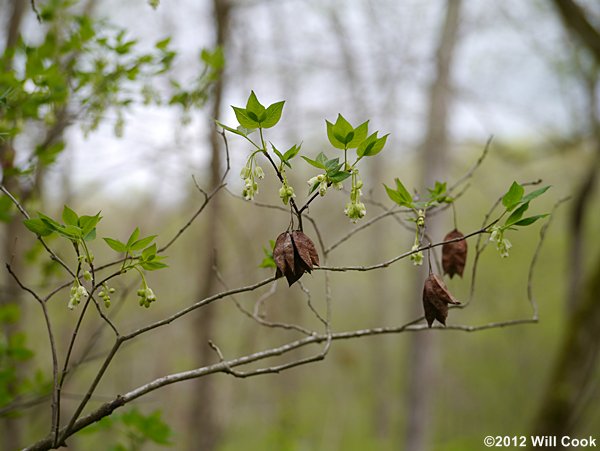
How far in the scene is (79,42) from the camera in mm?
1627

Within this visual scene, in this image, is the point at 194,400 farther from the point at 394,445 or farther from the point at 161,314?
the point at 394,445

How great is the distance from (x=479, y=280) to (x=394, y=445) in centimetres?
611

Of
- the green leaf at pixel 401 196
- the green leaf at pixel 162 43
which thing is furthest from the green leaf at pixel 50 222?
the green leaf at pixel 162 43

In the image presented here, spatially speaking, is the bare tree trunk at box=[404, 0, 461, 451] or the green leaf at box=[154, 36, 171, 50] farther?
the bare tree trunk at box=[404, 0, 461, 451]

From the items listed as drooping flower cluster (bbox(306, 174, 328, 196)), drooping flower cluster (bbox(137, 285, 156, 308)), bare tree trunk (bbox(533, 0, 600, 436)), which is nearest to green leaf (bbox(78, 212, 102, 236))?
drooping flower cluster (bbox(137, 285, 156, 308))

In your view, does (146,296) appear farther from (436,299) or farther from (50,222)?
(436,299)

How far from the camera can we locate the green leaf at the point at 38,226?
913 millimetres

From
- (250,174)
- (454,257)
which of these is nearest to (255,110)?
(250,174)

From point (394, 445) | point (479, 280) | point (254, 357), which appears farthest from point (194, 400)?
point (479, 280)

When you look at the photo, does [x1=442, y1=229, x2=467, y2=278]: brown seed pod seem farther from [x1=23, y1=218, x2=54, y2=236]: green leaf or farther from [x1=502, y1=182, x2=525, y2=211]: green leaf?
[x1=23, y1=218, x2=54, y2=236]: green leaf

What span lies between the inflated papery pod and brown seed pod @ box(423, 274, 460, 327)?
0.23 metres

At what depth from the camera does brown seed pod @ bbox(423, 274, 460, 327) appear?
0.95 m

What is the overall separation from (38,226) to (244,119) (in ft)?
1.34

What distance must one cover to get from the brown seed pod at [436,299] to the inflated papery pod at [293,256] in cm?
23
